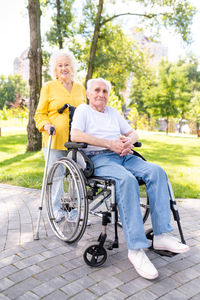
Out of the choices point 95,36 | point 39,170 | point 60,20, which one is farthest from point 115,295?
point 60,20

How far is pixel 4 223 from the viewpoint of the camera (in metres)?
3.29

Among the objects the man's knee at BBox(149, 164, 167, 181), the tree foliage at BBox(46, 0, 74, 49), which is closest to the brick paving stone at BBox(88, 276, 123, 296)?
the man's knee at BBox(149, 164, 167, 181)

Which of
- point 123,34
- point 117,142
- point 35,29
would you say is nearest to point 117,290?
point 117,142

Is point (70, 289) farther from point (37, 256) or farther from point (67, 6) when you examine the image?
point (67, 6)

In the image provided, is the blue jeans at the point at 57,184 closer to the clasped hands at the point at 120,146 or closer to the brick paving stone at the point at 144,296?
the clasped hands at the point at 120,146

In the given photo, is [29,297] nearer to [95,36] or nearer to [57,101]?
[57,101]

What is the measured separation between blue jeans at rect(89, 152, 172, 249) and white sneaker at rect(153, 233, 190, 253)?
2.0 inches

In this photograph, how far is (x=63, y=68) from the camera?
3137 millimetres

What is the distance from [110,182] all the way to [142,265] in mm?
632

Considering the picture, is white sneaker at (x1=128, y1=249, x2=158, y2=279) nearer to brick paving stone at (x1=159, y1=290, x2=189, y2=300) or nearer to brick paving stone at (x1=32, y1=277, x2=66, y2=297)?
brick paving stone at (x1=159, y1=290, x2=189, y2=300)

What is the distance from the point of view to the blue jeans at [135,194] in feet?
7.55

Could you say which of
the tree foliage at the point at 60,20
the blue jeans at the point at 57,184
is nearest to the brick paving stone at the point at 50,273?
the blue jeans at the point at 57,184

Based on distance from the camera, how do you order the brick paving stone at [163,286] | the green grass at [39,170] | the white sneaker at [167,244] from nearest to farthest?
the brick paving stone at [163,286] < the white sneaker at [167,244] < the green grass at [39,170]

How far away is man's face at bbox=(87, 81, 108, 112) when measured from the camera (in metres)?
2.88
